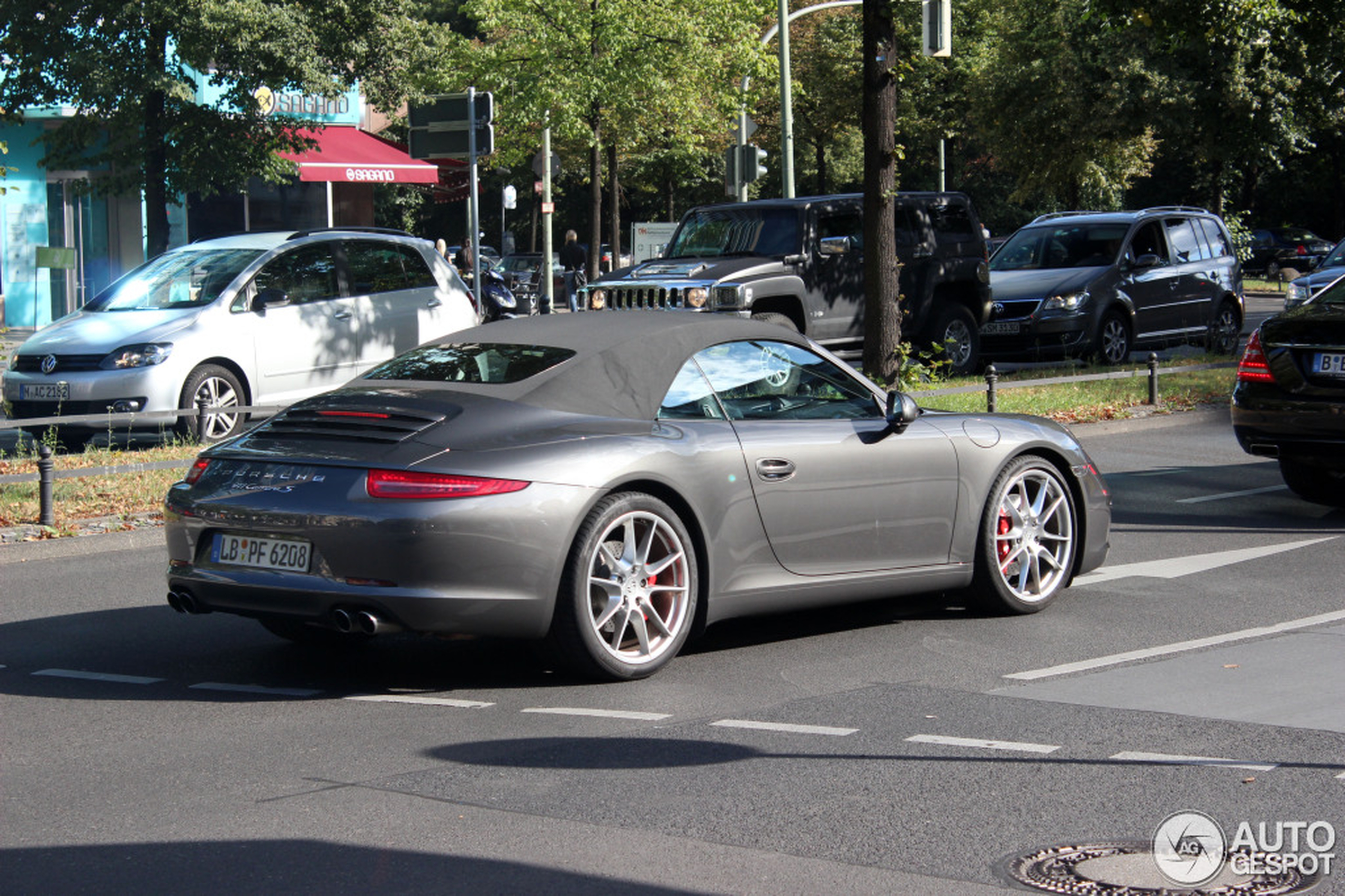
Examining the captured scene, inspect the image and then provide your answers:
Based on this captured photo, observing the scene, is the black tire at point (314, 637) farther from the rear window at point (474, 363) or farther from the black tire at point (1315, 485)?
the black tire at point (1315, 485)

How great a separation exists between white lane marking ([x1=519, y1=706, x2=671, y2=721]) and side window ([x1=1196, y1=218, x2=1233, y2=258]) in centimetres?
1874

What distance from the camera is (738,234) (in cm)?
1927

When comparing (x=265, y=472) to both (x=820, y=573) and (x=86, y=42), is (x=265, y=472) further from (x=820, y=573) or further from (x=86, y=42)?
(x=86, y=42)

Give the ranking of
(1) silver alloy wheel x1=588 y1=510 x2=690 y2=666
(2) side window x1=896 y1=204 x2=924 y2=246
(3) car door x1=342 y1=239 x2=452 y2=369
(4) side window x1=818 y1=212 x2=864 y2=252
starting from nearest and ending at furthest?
(1) silver alloy wheel x1=588 y1=510 x2=690 y2=666 → (3) car door x1=342 y1=239 x2=452 y2=369 → (4) side window x1=818 y1=212 x2=864 y2=252 → (2) side window x1=896 y1=204 x2=924 y2=246

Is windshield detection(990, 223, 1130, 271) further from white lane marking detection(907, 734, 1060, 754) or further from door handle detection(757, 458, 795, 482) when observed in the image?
white lane marking detection(907, 734, 1060, 754)

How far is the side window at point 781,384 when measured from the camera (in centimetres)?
701

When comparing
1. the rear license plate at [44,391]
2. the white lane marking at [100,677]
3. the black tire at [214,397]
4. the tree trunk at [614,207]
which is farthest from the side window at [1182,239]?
the tree trunk at [614,207]

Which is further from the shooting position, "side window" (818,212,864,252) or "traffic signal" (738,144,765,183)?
"traffic signal" (738,144,765,183)

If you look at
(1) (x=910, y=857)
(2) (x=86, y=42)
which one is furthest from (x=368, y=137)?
(1) (x=910, y=857)

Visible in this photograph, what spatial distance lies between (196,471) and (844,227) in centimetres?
1377

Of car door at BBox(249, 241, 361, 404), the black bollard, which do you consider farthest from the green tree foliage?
the black bollard

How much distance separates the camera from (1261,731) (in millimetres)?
5543

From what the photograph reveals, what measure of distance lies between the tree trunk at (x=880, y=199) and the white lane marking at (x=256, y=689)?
10.7 meters

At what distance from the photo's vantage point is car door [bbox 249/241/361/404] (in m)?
15.0
